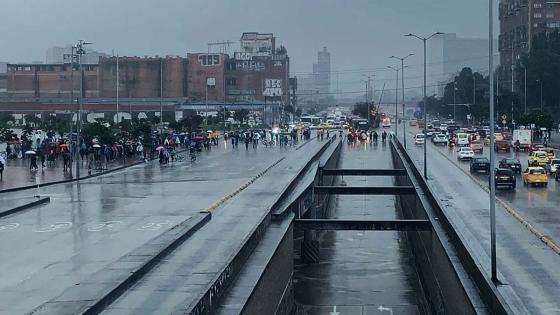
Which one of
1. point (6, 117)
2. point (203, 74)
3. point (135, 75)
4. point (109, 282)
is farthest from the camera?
point (203, 74)

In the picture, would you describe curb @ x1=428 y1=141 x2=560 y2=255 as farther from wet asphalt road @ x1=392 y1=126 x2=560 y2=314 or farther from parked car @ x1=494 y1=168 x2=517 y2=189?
parked car @ x1=494 y1=168 x2=517 y2=189

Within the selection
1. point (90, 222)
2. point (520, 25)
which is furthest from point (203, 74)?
point (90, 222)

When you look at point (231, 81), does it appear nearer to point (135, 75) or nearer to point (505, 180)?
point (135, 75)

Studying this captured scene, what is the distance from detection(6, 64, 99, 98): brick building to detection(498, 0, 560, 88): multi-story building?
2802 inches

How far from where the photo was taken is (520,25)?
172 meters

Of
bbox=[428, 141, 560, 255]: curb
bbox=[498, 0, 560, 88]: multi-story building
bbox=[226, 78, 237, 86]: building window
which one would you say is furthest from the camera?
bbox=[226, 78, 237, 86]: building window

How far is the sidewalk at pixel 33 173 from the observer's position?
46406 millimetres

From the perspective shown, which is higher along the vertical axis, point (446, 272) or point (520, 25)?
point (520, 25)

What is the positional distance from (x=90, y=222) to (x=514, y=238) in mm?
13280

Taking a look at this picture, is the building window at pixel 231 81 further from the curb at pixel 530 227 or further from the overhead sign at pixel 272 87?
the curb at pixel 530 227

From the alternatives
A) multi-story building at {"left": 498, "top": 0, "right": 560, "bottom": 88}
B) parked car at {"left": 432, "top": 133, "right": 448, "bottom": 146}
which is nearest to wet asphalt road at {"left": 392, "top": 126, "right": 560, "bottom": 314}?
parked car at {"left": 432, "top": 133, "right": 448, "bottom": 146}

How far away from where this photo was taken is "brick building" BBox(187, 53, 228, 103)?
16900cm

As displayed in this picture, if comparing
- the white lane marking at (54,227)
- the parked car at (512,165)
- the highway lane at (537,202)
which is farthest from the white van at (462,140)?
the white lane marking at (54,227)

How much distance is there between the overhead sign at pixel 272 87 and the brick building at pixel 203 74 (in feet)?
45.5
